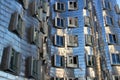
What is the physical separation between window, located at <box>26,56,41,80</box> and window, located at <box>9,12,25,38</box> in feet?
6.02

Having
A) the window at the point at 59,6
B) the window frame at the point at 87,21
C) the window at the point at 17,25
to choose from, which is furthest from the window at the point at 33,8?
the window frame at the point at 87,21

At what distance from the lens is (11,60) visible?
13.8 meters

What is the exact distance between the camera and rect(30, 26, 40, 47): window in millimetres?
16781

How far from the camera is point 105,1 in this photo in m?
31.8

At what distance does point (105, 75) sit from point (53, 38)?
7162 millimetres

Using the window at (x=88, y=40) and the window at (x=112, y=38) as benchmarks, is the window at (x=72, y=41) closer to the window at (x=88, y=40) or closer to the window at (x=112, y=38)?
the window at (x=88, y=40)

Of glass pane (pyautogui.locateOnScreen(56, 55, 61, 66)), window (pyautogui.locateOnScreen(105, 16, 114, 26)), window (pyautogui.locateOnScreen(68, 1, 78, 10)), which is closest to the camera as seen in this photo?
glass pane (pyautogui.locateOnScreen(56, 55, 61, 66))

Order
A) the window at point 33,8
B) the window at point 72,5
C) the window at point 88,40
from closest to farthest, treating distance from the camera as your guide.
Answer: the window at point 33,8 → the window at point 88,40 → the window at point 72,5

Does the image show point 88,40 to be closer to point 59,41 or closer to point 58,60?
point 59,41

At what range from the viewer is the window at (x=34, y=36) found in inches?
661

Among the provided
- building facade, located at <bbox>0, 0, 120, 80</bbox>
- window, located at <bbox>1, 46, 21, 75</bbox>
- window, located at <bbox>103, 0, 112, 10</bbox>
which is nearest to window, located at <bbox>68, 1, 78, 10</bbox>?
building facade, located at <bbox>0, 0, 120, 80</bbox>

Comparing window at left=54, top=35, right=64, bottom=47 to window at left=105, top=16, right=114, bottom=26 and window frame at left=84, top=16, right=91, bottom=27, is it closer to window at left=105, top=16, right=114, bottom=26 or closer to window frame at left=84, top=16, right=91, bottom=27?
window frame at left=84, top=16, right=91, bottom=27

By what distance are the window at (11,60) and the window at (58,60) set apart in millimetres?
10228

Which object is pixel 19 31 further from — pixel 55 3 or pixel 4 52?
pixel 55 3
